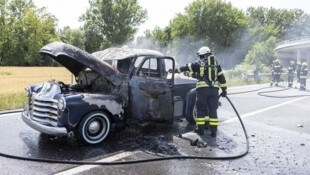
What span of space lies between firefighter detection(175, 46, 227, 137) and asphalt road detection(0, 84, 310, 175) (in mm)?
323

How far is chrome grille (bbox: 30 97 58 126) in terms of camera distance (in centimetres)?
507

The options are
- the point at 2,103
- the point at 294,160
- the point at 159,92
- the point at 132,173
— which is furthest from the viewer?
the point at 2,103

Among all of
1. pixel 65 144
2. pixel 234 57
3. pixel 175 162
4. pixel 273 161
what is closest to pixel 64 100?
pixel 65 144

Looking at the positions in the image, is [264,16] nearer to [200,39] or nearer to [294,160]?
[200,39]

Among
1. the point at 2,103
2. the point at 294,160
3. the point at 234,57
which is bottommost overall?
the point at 294,160

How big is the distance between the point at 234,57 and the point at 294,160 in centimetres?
5705

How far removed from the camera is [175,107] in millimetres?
6496

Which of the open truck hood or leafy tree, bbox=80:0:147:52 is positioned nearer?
the open truck hood

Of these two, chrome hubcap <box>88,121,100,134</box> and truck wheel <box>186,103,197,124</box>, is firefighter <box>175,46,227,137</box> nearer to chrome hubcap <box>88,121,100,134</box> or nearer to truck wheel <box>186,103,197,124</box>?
truck wheel <box>186,103,197,124</box>

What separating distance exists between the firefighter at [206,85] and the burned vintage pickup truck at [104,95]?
45 centimetres

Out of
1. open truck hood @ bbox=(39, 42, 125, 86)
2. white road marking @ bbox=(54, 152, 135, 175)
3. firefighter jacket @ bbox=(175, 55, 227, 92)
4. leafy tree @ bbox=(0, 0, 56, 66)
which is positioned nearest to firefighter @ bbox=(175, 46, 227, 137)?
firefighter jacket @ bbox=(175, 55, 227, 92)

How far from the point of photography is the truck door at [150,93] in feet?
19.0

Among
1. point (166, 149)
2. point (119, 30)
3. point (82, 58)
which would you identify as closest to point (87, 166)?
point (166, 149)

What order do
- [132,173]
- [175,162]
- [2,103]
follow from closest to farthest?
[132,173] < [175,162] < [2,103]
